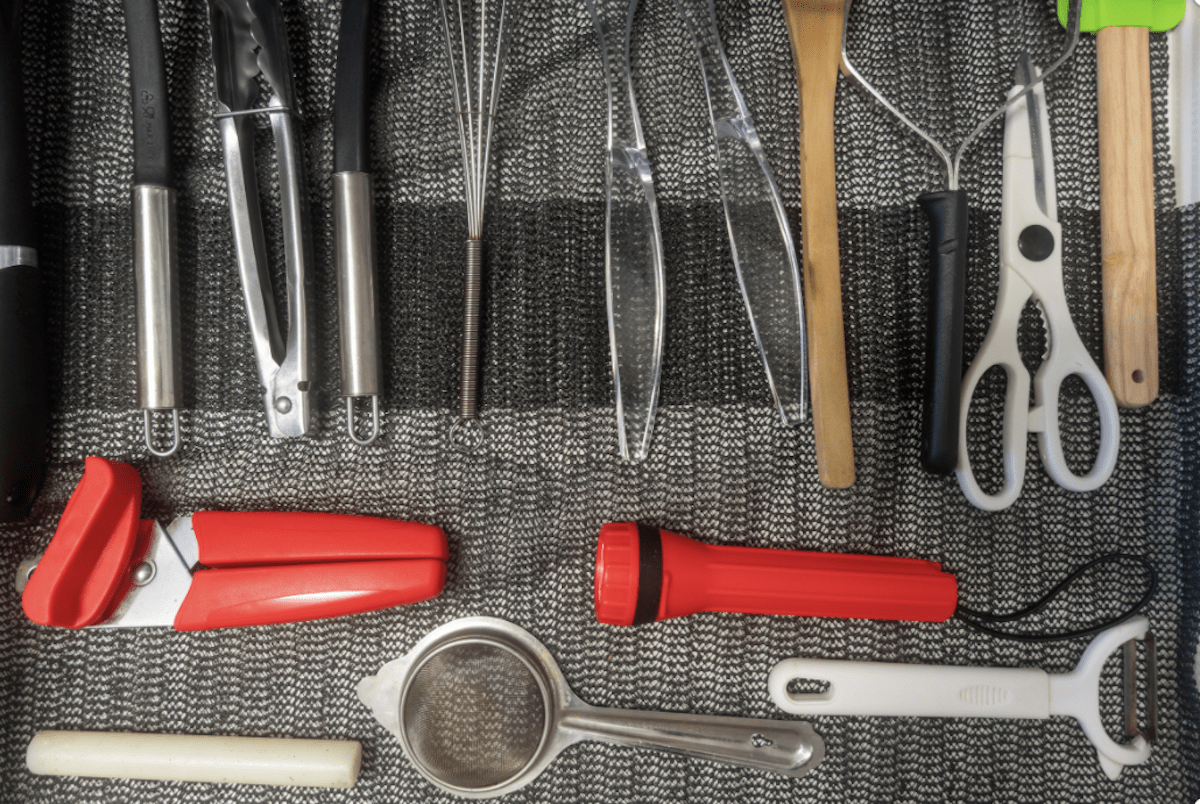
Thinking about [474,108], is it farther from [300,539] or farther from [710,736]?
[710,736]

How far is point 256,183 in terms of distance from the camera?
1.71ft

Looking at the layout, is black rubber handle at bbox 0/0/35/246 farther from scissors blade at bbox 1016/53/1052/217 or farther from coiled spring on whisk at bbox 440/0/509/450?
scissors blade at bbox 1016/53/1052/217

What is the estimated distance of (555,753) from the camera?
1.72ft

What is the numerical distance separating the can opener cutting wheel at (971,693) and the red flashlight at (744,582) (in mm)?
46

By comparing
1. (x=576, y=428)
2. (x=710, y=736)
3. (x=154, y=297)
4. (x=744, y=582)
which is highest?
(x=154, y=297)

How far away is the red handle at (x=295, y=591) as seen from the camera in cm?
49

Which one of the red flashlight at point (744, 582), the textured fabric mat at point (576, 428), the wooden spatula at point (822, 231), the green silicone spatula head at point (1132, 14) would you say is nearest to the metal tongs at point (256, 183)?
the textured fabric mat at point (576, 428)

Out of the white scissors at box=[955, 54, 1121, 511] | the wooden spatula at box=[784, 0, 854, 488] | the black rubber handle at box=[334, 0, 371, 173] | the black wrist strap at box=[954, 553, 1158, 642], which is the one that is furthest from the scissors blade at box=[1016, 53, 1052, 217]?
the black rubber handle at box=[334, 0, 371, 173]

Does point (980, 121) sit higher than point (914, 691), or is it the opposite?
point (980, 121)

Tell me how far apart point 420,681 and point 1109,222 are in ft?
1.92

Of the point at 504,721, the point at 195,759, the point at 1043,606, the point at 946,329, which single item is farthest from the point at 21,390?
the point at 1043,606

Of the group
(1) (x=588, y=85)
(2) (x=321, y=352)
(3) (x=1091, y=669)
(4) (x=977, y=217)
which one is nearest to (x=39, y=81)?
(2) (x=321, y=352)

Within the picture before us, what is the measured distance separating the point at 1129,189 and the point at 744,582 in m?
0.39

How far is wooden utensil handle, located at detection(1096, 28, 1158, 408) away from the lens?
0.53m
